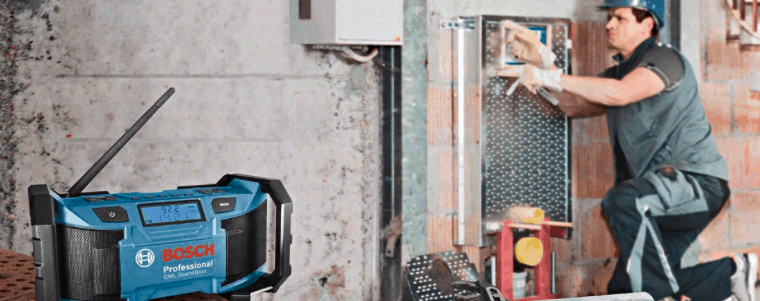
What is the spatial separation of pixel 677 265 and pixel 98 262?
2518 mm

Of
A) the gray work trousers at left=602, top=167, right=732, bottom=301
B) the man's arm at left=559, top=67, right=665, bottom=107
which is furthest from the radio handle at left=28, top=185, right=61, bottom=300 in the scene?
the gray work trousers at left=602, top=167, right=732, bottom=301

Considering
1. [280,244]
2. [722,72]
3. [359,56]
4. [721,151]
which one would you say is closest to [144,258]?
[280,244]

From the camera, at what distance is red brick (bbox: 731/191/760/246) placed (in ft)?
10.5

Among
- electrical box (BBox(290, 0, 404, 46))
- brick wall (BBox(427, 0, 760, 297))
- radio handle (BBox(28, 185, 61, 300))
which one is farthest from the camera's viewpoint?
brick wall (BBox(427, 0, 760, 297))

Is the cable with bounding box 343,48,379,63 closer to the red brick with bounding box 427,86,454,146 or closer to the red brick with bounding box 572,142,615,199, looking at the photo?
the red brick with bounding box 427,86,454,146

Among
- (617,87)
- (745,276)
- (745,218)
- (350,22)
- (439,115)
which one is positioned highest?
(350,22)

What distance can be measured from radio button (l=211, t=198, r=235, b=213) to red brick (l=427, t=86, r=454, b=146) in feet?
4.84

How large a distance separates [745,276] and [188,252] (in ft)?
9.03

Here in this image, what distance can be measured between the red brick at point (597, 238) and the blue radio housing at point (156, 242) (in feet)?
6.40

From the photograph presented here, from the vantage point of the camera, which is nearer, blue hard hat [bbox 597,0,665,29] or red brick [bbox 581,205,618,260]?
blue hard hat [bbox 597,0,665,29]

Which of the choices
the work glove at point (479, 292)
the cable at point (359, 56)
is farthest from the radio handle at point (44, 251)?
the cable at point (359, 56)

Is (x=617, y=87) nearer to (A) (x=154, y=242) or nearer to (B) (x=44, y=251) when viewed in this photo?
(A) (x=154, y=242)

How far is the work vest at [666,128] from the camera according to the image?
9.59ft

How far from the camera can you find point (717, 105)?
3.14 m
